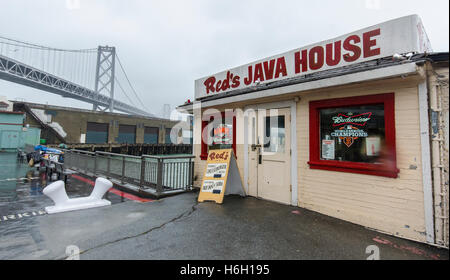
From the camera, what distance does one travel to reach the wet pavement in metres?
2.65

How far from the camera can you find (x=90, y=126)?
37.3 m

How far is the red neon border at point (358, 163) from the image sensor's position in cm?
333

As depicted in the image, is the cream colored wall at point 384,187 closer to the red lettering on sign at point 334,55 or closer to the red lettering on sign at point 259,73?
the red lettering on sign at point 334,55

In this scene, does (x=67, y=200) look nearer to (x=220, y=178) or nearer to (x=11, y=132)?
(x=220, y=178)

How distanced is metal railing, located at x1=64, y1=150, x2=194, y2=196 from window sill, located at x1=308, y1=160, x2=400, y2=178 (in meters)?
3.55

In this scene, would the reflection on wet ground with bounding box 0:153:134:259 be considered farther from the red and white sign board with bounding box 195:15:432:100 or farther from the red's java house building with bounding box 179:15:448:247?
the red and white sign board with bounding box 195:15:432:100

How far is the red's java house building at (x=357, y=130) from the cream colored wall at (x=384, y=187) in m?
0.01

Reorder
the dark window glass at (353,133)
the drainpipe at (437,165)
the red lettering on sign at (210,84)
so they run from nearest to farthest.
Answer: the drainpipe at (437,165), the dark window glass at (353,133), the red lettering on sign at (210,84)

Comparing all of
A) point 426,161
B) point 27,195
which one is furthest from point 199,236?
point 27,195

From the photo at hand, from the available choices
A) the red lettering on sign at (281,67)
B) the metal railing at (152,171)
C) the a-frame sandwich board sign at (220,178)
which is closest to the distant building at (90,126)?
the metal railing at (152,171)

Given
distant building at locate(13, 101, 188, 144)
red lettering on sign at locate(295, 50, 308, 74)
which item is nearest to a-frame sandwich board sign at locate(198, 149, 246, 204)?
red lettering on sign at locate(295, 50, 308, 74)

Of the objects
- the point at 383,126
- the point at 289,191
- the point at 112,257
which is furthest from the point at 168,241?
the point at 383,126

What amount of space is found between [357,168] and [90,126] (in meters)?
43.5
